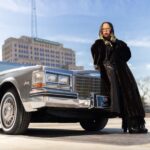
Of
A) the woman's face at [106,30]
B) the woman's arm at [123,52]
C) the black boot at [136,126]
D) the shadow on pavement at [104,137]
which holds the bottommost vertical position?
the shadow on pavement at [104,137]

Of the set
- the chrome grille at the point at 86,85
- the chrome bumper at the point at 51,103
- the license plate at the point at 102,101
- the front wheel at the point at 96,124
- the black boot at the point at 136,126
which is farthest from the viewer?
the front wheel at the point at 96,124

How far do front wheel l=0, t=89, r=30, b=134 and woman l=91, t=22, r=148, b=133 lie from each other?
1.37 m

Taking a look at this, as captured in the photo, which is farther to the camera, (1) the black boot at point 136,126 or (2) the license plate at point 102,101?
(1) the black boot at point 136,126

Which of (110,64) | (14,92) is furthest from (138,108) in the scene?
(14,92)

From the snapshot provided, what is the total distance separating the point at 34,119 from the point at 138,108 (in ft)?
5.43

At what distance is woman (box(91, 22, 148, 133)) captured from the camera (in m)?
6.52

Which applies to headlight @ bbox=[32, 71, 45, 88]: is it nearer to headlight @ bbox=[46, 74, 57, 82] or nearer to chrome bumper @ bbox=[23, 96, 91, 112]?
headlight @ bbox=[46, 74, 57, 82]

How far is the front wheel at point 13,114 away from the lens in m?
6.16

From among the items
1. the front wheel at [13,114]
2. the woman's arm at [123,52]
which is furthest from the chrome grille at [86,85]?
the front wheel at [13,114]

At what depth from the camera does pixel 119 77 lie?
6590 millimetres

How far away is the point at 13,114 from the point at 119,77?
5.74 ft

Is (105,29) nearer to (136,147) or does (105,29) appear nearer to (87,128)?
(87,128)

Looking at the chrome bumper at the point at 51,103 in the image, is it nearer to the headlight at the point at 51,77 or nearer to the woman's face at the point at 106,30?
the headlight at the point at 51,77

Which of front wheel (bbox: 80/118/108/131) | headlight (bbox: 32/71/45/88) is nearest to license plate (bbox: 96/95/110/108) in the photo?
headlight (bbox: 32/71/45/88)
